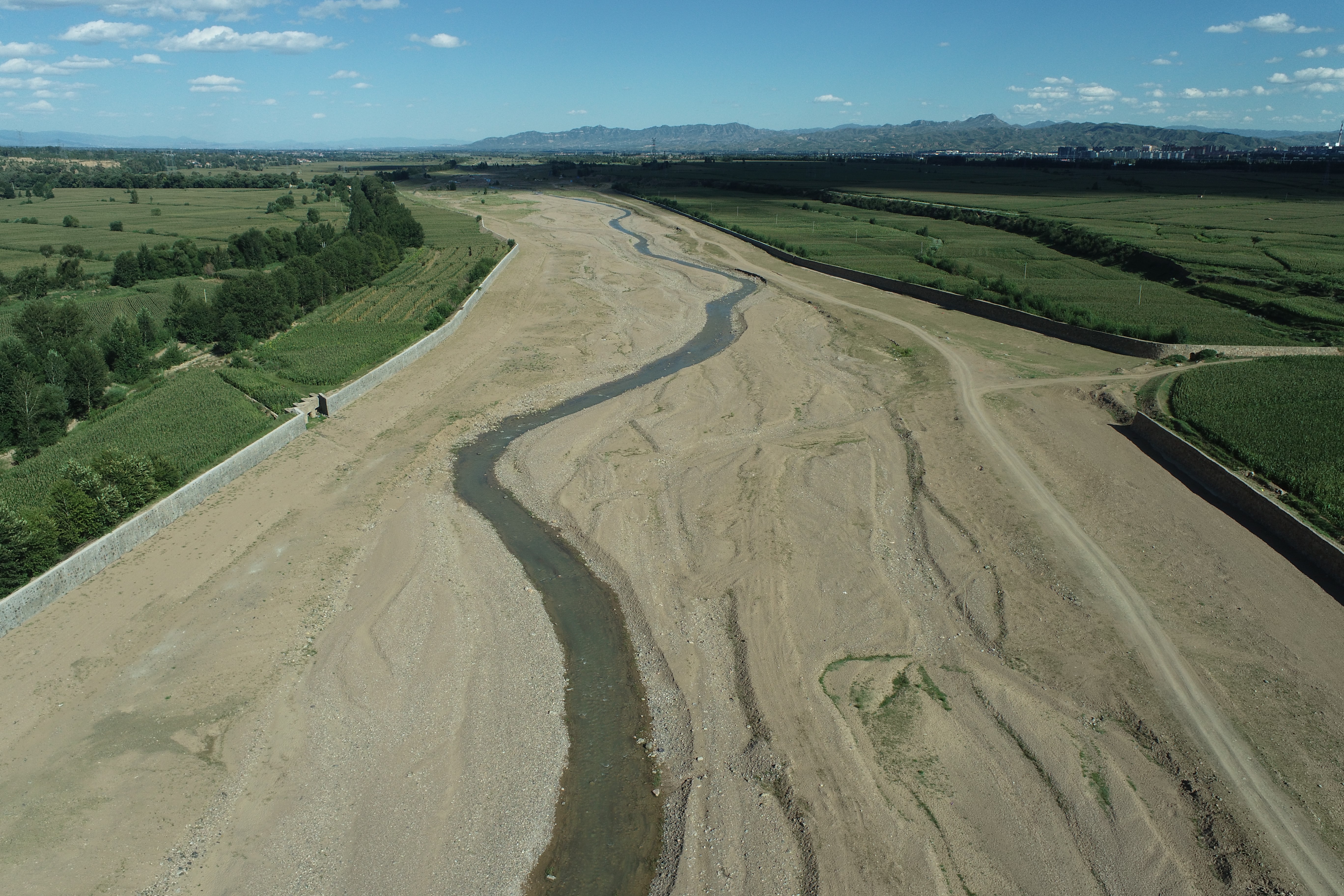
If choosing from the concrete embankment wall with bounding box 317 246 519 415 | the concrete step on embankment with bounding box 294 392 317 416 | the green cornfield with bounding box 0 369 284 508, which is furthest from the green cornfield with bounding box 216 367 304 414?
the concrete embankment wall with bounding box 317 246 519 415

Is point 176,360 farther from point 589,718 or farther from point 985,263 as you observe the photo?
point 985,263

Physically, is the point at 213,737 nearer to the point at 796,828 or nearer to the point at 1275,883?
the point at 796,828

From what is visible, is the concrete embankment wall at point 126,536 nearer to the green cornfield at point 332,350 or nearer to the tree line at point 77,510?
the tree line at point 77,510

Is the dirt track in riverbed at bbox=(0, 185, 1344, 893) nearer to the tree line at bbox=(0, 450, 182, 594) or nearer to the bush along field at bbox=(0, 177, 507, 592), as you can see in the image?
the tree line at bbox=(0, 450, 182, 594)

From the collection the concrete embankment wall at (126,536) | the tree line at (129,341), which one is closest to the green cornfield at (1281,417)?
the concrete embankment wall at (126,536)

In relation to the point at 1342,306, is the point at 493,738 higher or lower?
lower

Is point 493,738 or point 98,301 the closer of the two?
point 493,738

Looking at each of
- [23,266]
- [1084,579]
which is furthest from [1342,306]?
[23,266]
